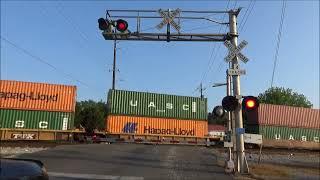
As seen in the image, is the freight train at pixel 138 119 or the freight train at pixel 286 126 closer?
the freight train at pixel 138 119

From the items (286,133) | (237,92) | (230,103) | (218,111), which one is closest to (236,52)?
(237,92)

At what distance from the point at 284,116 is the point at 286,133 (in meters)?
1.98

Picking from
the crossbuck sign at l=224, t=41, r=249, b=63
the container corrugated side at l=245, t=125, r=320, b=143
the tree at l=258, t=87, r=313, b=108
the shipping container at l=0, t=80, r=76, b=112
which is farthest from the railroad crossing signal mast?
the tree at l=258, t=87, r=313, b=108

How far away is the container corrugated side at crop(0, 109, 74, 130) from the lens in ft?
115

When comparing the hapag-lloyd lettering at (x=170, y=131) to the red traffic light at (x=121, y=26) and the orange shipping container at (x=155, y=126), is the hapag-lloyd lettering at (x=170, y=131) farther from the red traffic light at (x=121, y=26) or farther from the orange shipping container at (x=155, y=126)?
the red traffic light at (x=121, y=26)

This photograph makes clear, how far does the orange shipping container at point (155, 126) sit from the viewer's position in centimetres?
4069

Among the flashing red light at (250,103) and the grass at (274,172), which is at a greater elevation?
the flashing red light at (250,103)

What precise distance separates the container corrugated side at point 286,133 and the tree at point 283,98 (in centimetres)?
6037

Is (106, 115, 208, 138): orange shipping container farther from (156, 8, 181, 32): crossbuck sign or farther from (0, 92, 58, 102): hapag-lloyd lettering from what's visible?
(156, 8, 181, 32): crossbuck sign

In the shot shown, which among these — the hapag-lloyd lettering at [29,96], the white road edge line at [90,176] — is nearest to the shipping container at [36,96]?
the hapag-lloyd lettering at [29,96]

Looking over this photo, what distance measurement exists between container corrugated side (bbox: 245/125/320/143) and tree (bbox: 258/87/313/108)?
60370 mm

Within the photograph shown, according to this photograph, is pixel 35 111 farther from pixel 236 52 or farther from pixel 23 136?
pixel 236 52

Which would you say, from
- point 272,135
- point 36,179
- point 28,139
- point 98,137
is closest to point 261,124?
point 272,135

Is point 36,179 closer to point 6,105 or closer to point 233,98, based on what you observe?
point 233,98
